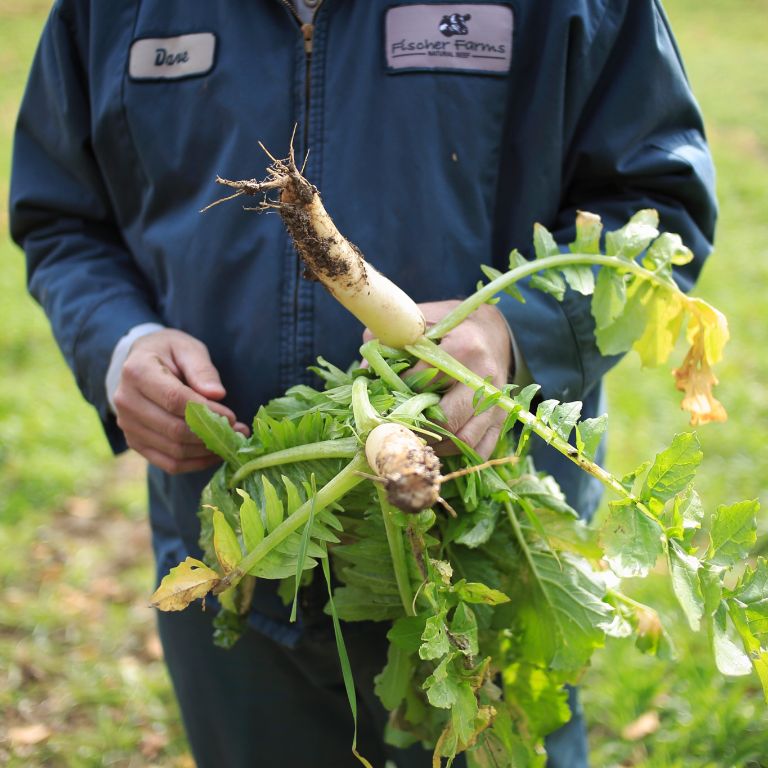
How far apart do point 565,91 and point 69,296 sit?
4.31ft

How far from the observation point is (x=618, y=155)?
1.83m

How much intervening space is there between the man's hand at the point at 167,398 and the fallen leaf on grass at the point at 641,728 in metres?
1.93

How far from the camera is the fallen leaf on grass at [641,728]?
2.89m

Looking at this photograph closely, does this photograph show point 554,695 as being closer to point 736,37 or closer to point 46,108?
point 46,108

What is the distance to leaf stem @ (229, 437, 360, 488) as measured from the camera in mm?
1401

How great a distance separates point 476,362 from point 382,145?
0.57 meters

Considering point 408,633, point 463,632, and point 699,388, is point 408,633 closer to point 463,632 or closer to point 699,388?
point 463,632

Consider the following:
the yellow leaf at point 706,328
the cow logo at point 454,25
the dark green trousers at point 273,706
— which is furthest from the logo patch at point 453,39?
the dark green trousers at point 273,706

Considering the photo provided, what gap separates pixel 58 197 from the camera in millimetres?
2160

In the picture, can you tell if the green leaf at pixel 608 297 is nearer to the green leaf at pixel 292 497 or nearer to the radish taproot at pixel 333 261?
the radish taproot at pixel 333 261

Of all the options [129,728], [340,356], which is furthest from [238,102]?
[129,728]

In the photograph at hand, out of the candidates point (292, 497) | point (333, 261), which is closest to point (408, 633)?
point (292, 497)

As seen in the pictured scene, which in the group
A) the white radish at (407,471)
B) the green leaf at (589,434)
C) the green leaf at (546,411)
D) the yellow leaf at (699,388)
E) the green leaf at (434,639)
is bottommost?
the green leaf at (434,639)

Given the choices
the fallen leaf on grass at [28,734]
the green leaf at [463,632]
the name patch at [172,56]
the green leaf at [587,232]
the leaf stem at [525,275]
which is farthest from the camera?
the fallen leaf on grass at [28,734]
